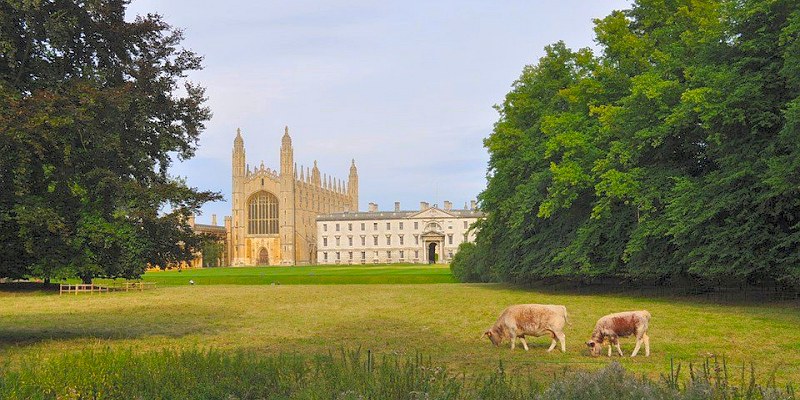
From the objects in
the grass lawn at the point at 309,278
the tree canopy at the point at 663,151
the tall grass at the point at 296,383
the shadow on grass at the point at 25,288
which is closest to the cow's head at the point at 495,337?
the tall grass at the point at 296,383

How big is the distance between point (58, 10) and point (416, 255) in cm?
13754

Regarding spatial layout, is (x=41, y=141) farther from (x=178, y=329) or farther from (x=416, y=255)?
(x=416, y=255)

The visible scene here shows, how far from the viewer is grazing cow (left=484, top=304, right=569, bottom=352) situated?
1445cm

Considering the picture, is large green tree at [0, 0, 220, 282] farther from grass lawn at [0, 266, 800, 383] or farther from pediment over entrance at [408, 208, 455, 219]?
pediment over entrance at [408, 208, 455, 219]

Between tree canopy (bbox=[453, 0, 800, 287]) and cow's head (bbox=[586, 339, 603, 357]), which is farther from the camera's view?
tree canopy (bbox=[453, 0, 800, 287])

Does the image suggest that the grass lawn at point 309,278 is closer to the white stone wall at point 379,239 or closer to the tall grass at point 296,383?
the tall grass at point 296,383

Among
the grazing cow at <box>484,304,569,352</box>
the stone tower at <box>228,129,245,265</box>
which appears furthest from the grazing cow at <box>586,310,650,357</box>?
the stone tower at <box>228,129,245,265</box>

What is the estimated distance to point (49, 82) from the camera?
1557cm

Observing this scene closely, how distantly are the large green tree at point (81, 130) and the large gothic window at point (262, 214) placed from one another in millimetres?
140339

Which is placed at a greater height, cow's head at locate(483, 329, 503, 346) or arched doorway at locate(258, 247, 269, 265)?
arched doorway at locate(258, 247, 269, 265)

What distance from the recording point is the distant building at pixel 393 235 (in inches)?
5763

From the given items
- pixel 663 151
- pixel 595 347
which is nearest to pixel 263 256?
pixel 663 151

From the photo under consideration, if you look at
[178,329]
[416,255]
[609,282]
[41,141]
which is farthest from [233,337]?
[416,255]

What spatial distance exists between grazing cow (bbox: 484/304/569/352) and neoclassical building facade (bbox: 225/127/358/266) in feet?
465
